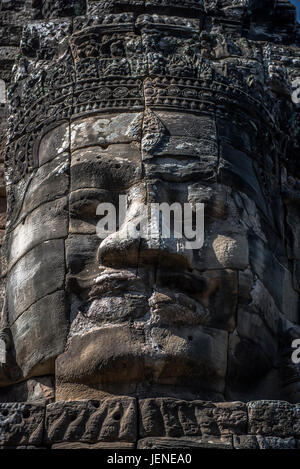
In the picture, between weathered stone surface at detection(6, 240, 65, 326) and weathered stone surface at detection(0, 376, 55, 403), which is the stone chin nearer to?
weathered stone surface at detection(0, 376, 55, 403)

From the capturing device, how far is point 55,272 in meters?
9.52

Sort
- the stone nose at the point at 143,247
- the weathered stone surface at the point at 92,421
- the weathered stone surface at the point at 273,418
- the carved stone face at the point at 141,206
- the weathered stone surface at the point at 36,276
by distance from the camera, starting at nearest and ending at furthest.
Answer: the weathered stone surface at the point at 92,421 → the weathered stone surface at the point at 273,418 → the carved stone face at the point at 141,206 → the stone nose at the point at 143,247 → the weathered stone surface at the point at 36,276

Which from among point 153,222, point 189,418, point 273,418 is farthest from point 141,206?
point 273,418

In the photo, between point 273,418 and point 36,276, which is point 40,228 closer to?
point 36,276

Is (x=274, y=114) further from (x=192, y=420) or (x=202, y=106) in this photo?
(x=192, y=420)

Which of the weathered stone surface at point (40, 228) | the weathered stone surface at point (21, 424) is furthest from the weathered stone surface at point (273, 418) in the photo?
the weathered stone surface at point (40, 228)

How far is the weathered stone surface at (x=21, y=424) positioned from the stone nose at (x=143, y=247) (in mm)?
1435

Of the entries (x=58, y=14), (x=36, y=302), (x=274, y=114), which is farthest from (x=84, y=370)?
A: (x=58, y=14)

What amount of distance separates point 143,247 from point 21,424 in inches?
68.8

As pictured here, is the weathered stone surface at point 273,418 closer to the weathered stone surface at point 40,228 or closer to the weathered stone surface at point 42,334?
the weathered stone surface at point 42,334

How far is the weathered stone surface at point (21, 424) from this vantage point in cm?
838

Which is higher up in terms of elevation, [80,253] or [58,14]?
[58,14]
